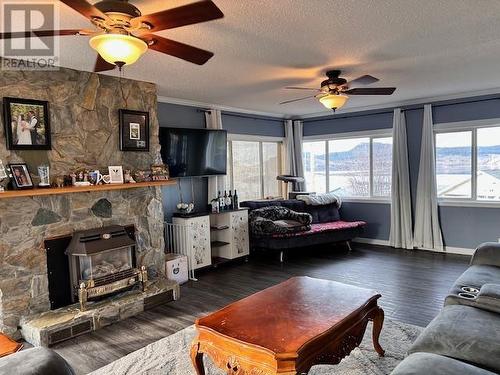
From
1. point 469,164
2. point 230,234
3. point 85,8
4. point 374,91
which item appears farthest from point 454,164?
point 85,8

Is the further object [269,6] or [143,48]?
[269,6]

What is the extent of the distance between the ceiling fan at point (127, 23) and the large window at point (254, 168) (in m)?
4.15

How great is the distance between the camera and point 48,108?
3449 mm

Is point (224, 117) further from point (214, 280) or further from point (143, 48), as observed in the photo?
point (143, 48)

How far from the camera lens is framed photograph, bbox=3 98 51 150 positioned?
3.19m

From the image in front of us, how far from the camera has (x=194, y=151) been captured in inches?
207

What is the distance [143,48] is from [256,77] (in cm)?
218

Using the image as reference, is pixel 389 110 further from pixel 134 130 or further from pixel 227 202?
pixel 134 130

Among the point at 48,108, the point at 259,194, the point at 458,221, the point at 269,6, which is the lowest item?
the point at 458,221

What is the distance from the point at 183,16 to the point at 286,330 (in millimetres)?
1845

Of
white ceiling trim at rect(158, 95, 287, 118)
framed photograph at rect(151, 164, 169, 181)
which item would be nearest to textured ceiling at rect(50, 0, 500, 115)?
white ceiling trim at rect(158, 95, 287, 118)

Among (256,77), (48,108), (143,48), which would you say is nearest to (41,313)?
(48,108)

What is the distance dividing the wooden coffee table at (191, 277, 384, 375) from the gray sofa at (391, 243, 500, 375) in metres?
0.42

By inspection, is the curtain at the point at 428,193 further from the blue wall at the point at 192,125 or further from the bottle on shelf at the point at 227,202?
the bottle on shelf at the point at 227,202
